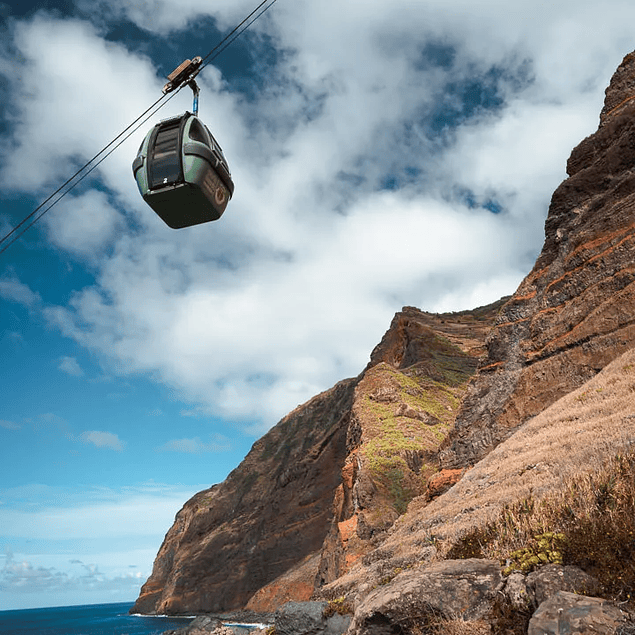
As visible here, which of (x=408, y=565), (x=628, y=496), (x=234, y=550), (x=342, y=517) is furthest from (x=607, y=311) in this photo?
(x=234, y=550)

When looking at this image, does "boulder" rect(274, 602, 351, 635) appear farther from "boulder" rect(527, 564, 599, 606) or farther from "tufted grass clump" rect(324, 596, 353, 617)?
"boulder" rect(527, 564, 599, 606)

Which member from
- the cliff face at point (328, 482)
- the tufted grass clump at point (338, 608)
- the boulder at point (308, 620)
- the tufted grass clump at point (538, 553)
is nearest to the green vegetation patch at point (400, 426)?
the cliff face at point (328, 482)

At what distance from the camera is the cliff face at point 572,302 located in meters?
21.2

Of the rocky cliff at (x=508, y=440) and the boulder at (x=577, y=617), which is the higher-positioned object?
the rocky cliff at (x=508, y=440)

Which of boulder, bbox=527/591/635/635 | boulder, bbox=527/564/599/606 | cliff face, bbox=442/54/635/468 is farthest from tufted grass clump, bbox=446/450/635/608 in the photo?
cliff face, bbox=442/54/635/468

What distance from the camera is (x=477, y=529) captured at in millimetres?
8750

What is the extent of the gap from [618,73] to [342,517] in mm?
34008

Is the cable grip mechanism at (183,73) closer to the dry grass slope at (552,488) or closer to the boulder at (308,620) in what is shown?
the dry grass slope at (552,488)

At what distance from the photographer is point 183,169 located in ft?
28.4

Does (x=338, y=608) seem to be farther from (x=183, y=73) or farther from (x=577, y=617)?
(x=183, y=73)

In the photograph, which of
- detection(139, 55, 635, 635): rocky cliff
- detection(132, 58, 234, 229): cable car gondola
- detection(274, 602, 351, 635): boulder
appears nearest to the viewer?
detection(139, 55, 635, 635): rocky cliff

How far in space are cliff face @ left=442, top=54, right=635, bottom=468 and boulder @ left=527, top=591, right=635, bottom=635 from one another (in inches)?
664

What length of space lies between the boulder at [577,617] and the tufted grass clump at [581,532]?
0.28 meters

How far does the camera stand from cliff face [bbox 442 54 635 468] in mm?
21156
